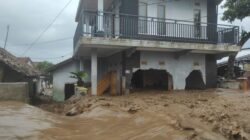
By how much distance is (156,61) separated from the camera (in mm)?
18656

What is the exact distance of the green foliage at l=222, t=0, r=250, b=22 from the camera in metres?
22.1

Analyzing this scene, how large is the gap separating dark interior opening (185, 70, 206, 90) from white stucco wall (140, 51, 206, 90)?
1.20 ft

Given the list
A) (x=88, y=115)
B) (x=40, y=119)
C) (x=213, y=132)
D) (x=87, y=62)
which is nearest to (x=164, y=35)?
(x=87, y=62)

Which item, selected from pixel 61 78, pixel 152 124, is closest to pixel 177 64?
pixel 61 78

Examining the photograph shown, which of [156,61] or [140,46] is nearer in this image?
[140,46]

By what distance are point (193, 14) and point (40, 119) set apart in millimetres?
12001

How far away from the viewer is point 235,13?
2256cm

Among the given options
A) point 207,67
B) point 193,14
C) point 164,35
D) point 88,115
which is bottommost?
point 88,115

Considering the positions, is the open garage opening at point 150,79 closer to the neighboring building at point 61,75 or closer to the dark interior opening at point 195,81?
the dark interior opening at point 195,81

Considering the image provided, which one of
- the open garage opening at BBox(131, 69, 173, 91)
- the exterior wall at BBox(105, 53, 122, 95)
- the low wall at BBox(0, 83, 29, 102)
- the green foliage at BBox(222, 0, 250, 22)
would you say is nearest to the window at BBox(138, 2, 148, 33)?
the exterior wall at BBox(105, 53, 122, 95)

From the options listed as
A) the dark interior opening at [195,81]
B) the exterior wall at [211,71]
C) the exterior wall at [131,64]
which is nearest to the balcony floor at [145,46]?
the exterior wall at [211,71]

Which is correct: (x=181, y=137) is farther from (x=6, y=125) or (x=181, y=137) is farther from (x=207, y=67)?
(x=207, y=67)

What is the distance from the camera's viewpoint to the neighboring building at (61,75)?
81.0 feet

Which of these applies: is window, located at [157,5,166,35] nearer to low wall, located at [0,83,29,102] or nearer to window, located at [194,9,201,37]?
window, located at [194,9,201,37]
